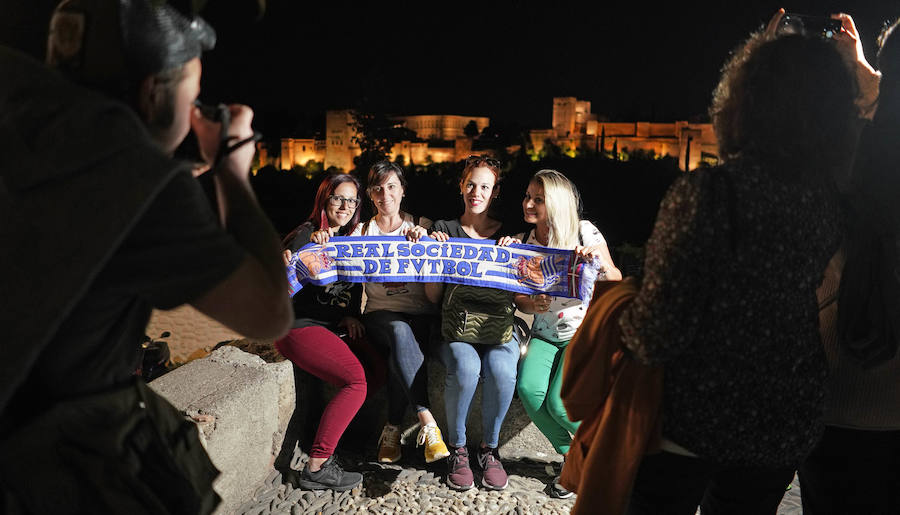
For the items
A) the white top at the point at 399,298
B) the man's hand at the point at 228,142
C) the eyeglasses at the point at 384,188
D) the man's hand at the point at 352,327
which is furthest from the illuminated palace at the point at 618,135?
the man's hand at the point at 228,142

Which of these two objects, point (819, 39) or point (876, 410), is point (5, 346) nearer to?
point (819, 39)

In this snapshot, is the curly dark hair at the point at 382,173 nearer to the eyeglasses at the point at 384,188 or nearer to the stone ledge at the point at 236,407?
the eyeglasses at the point at 384,188

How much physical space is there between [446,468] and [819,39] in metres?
3.12

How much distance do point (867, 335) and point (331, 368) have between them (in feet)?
9.16

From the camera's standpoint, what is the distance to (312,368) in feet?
12.7

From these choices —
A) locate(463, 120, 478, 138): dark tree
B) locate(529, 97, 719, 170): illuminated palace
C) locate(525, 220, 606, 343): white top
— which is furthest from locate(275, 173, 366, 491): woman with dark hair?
locate(463, 120, 478, 138): dark tree

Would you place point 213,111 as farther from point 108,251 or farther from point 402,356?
point 402,356

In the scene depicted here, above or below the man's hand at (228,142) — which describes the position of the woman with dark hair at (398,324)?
below

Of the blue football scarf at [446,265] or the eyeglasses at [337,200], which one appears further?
the eyeglasses at [337,200]

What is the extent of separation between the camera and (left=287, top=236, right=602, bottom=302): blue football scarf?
4.05 meters

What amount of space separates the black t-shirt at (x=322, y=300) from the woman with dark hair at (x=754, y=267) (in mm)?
2656

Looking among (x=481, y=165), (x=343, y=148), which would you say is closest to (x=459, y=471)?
(x=481, y=165)

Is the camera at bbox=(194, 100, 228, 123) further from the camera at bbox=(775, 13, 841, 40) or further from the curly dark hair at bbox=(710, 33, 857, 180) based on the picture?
the camera at bbox=(775, 13, 841, 40)

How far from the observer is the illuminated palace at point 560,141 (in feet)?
222
